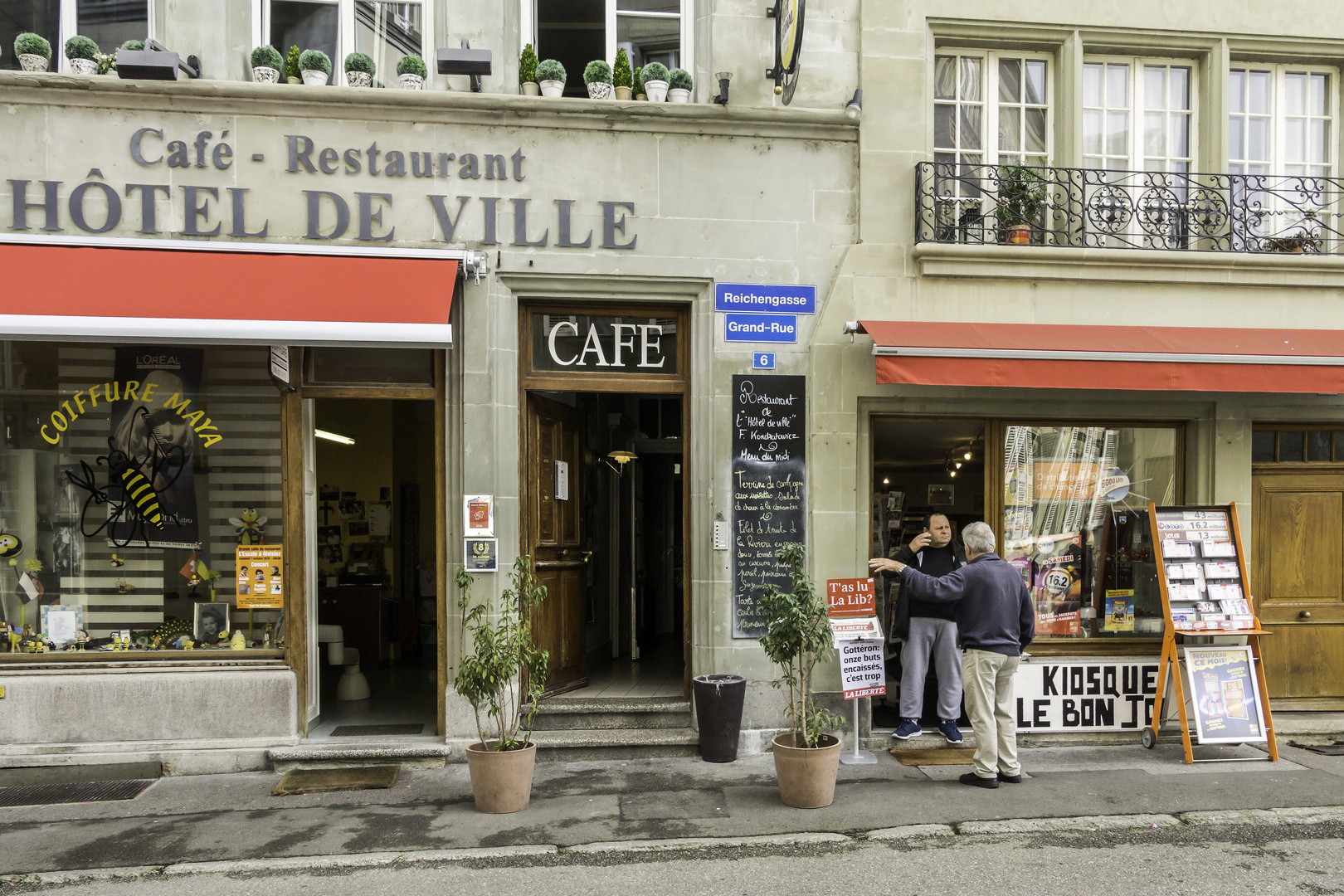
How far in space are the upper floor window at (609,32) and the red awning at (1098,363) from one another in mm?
3102

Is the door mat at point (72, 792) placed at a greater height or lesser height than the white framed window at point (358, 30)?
lesser

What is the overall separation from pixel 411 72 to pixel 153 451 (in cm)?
367

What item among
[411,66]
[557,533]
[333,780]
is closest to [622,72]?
[411,66]

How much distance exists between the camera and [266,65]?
7320mm

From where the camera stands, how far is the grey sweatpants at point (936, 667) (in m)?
7.59

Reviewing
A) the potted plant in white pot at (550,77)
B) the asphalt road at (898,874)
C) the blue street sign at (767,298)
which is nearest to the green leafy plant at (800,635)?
the asphalt road at (898,874)

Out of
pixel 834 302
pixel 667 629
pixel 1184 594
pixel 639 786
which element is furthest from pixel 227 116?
pixel 1184 594

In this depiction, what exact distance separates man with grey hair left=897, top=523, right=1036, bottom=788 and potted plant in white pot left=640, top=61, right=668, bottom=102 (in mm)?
4302

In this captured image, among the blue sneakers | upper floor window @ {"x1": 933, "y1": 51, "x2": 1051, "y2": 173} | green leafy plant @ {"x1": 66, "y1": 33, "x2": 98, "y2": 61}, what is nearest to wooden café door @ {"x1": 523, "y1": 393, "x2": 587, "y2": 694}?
the blue sneakers

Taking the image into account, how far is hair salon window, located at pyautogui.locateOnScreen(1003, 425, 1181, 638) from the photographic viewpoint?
8.08 metres

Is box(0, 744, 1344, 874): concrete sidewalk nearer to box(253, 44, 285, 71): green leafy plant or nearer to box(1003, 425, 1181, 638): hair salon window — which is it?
box(1003, 425, 1181, 638): hair salon window

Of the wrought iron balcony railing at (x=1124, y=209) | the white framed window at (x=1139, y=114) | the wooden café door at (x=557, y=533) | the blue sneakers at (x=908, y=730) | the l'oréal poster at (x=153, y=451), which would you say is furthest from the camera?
the white framed window at (x=1139, y=114)

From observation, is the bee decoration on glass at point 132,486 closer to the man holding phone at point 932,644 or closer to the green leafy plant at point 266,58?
the green leafy plant at point 266,58

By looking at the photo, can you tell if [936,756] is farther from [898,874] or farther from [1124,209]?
[1124,209]
